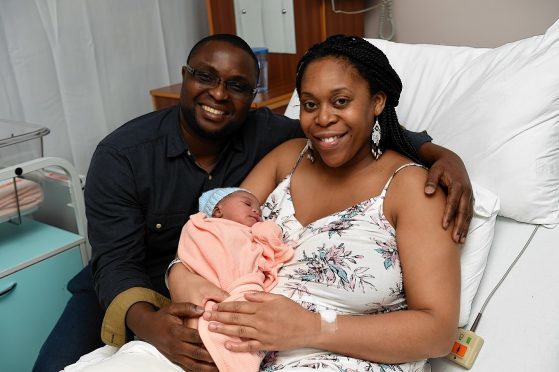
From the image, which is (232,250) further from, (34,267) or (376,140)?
(34,267)

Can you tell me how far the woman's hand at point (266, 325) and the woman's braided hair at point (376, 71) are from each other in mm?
511

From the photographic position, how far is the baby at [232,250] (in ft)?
3.90

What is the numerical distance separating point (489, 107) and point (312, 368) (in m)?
0.88

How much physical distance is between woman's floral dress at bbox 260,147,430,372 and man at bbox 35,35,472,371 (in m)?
0.26

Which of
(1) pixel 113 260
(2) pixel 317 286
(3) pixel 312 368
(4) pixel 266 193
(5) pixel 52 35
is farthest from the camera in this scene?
(5) pixel 52 35

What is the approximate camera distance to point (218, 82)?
4.91 ft

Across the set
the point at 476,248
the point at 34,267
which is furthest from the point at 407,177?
the point at 34,267

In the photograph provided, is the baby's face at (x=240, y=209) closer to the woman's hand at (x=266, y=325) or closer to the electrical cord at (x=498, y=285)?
the woman's hand at (x=266, y=325)

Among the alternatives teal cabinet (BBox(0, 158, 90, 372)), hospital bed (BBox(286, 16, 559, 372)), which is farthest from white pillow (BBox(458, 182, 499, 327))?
teal cabinet (BBox(0, 158, 90, 372))

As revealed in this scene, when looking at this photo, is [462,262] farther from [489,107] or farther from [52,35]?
[52,35]

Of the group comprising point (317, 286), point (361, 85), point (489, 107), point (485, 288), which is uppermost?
point (361, 85)

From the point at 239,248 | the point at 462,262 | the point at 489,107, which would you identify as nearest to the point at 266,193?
the point at 239,248

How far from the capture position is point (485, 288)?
4.40ft

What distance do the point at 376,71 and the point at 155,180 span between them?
2.28 ft
